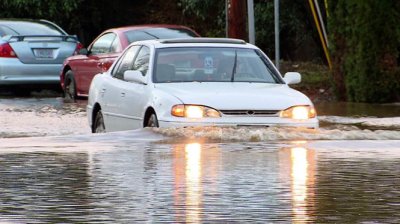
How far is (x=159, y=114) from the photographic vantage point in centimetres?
1368

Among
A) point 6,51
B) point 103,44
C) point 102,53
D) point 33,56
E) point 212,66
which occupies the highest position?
point 212,66

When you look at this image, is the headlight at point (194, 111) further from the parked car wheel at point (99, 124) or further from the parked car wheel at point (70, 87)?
the parked car wheel at point (70, 87)

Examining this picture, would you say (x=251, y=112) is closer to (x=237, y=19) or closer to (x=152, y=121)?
(x=152, y=121)

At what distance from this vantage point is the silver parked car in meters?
24.9

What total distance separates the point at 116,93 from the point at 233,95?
7.18 feet

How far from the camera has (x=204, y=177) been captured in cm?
1045

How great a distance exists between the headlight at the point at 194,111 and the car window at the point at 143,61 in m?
1.59

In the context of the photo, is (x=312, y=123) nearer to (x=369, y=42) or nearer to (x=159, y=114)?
(x=159, y=114)

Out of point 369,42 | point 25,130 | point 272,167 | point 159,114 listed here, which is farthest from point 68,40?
point 272,167

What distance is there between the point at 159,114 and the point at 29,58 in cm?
1174

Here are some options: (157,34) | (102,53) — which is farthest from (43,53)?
(157,34)

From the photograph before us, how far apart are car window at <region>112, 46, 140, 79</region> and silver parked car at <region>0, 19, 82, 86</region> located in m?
8.89

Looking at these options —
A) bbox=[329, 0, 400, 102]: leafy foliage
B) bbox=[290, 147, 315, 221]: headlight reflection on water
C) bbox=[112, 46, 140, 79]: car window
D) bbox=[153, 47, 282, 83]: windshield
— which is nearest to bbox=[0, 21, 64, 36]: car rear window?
bbox=[329, 0, 400, 102]: leafy foliage

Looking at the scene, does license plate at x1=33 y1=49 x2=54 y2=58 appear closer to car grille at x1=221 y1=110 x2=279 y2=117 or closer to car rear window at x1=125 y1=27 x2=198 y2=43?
car rear window at x1=125 y1=27 x2=198 y2=43
